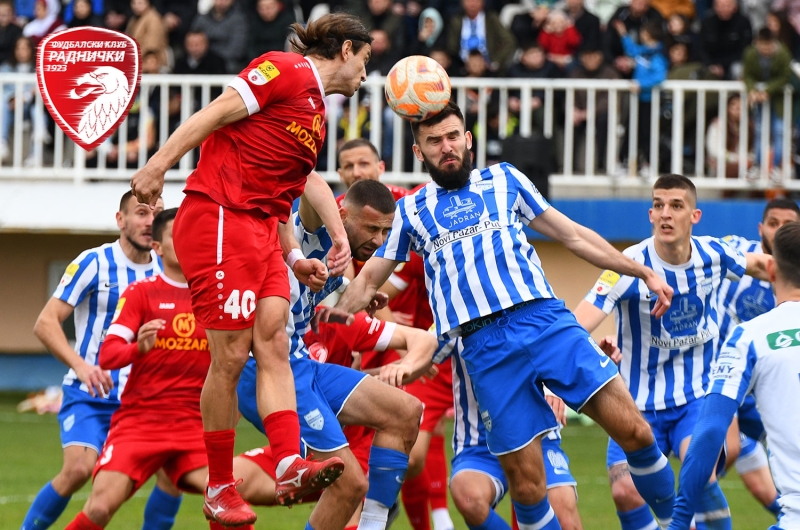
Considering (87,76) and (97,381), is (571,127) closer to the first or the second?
(97,381)

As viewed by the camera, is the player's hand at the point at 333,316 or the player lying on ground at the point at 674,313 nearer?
the player's hand at the point at 333,316

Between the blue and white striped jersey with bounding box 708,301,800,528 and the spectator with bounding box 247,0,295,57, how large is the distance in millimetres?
11611

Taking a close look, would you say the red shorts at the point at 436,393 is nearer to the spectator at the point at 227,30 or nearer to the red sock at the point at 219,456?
the red sock at the point at 219,456

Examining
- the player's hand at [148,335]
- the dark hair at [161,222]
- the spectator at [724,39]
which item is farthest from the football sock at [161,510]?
the spectator at [724,39]

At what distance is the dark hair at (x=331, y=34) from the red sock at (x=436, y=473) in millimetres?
3528

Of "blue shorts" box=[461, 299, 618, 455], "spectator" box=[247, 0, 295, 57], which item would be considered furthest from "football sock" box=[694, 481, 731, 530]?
"spectator" box=[247, 0, 295, 57]

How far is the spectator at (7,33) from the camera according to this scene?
16703 mm

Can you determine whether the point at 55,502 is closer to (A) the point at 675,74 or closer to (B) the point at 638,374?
(B) the point at 638,374

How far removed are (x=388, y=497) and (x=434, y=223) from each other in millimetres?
1497

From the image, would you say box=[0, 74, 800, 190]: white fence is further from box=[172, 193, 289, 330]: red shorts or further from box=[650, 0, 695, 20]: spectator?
box=[172, 193, 289, 330]: red shorts

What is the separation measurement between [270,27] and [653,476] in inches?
425

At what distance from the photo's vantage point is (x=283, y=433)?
18.5ft

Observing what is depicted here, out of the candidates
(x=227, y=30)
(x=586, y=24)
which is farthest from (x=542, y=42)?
(x=227, y=30)

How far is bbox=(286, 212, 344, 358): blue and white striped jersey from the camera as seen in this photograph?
22.2 feet
